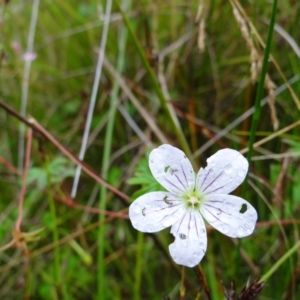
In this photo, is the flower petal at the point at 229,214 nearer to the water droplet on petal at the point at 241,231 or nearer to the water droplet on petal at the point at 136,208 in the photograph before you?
the water droplet on petal at the point at 241,231

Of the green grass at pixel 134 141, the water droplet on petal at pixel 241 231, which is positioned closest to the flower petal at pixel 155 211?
the water droplet on petal at pixel 241 231

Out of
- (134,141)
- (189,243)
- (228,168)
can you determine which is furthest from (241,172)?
(134,141)

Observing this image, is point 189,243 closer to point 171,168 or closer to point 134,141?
point 171,168

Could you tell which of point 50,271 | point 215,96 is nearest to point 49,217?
point 50,271

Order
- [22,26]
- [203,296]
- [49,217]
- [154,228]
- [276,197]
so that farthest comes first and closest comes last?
1. [22,26]
2. [49,217]
3. [203,296]
4. [276,197]
5. [154,228]

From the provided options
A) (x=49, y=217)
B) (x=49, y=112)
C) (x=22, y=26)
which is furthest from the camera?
(x=22, y=26)

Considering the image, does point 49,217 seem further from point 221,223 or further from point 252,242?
→ point 221,223
